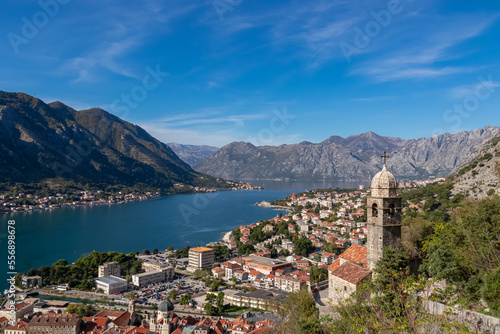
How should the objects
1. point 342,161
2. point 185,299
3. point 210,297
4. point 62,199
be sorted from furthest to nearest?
point 342,161 → point 62,199 → point 210,297 → point 185,299

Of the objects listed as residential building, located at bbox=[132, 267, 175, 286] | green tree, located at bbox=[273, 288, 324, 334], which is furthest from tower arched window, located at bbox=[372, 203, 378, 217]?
residential building, located at bbox=[132, 267, 175, 286]

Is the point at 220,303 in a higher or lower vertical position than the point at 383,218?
lower

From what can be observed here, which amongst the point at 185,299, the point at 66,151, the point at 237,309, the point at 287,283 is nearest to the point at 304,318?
the point at 237,309

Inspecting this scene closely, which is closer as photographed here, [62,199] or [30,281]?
[30,281]

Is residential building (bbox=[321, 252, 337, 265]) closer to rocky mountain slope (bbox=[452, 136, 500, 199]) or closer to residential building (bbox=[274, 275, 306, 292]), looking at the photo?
residential building (bbox=[274, 275, 306, 292])

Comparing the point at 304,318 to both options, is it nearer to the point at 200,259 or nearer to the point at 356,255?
the point at 356,255

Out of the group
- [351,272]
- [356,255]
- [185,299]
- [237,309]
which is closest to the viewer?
[351,272]

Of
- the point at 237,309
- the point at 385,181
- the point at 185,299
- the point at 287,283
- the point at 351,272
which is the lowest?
the point at 237,309

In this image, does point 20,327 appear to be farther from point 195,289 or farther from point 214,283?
point 214,283
